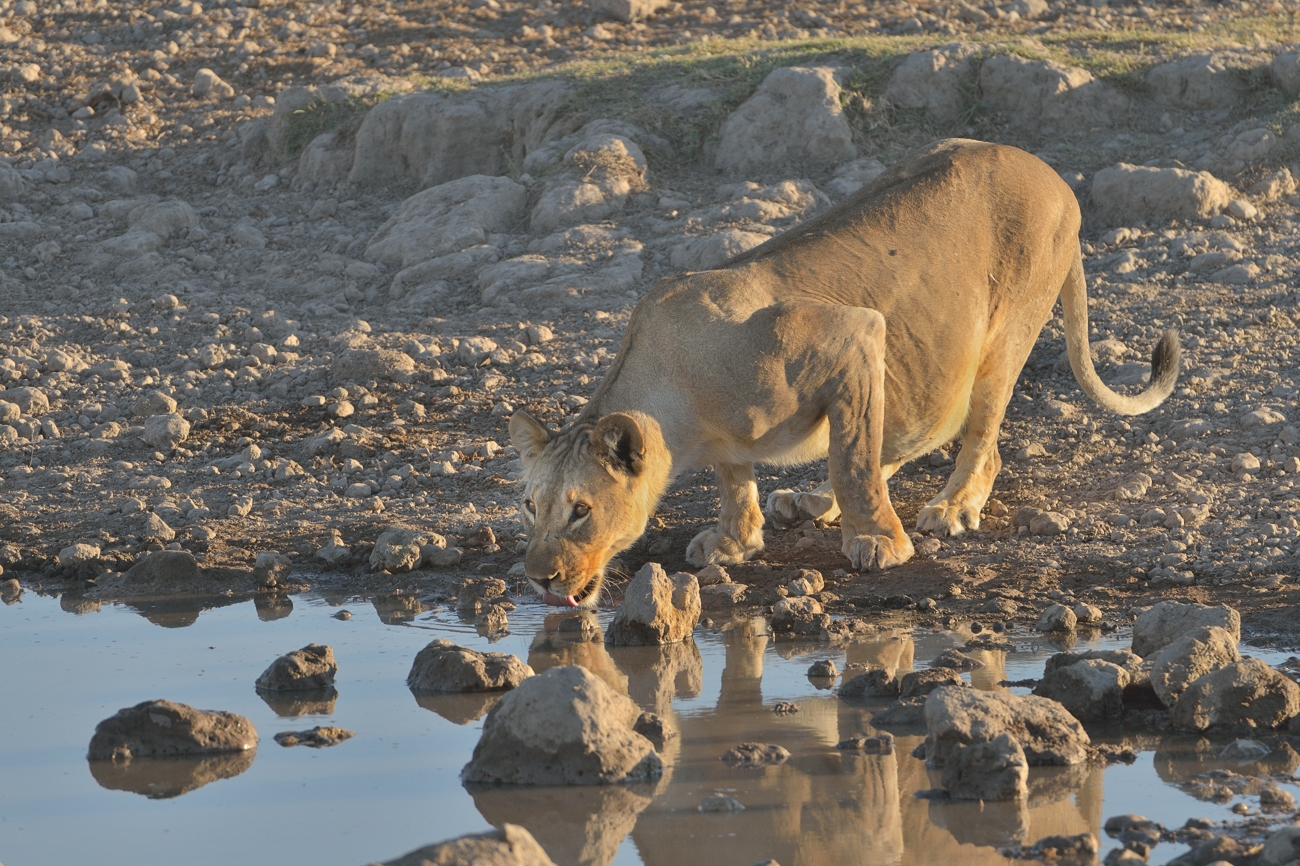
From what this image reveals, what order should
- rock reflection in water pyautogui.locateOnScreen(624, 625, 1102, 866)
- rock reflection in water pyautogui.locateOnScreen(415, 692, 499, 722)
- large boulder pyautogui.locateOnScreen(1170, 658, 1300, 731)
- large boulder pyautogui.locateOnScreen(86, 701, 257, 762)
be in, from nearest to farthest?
rock reflection in water pyautogui.locateOnScreen(624, 625, 1102, 866) → large boulder pyautogui.locateOnScreen(1170, 658, 1300, 731) → large boulder pyautogui.locateOnScreen(86, 701, 257, 762) → rock reflection in water pyautogui.locateOnScreen(415, 692, 499, 722)

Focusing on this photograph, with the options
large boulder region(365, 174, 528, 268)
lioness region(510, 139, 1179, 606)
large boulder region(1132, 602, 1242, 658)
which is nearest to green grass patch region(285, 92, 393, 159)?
large boulder region(365, 174, 528, 268)

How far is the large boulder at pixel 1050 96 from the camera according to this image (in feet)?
40.5

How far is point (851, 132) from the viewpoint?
12.2m

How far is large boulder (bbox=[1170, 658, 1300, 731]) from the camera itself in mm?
4707

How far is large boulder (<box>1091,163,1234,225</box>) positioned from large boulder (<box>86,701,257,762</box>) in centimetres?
817

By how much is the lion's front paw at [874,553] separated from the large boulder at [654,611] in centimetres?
101

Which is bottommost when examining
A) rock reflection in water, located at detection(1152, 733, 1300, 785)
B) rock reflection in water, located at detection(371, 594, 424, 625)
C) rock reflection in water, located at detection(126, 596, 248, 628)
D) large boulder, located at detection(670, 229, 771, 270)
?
rock reflection in water, located at detection(371, 594, 424, 625)

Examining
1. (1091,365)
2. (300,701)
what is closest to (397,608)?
(300,701)

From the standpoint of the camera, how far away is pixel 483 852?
3.23 m

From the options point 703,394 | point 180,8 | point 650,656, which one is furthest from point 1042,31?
point 650,656

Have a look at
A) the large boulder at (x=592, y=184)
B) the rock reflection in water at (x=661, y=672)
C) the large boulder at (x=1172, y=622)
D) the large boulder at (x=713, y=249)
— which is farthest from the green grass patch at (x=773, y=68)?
the large boulder at (x=1172, y=622)

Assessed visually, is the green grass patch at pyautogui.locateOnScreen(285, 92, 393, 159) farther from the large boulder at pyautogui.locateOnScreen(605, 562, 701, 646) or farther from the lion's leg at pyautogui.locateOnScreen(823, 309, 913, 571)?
the large boulder at pyautogui.locateOnScreen(605, 562, 701, 646)

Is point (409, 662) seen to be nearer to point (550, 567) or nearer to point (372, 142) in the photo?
point (550, 567)

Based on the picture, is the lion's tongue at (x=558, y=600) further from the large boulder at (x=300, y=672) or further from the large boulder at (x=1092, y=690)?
the large boulder at (x=1092, y=690)
